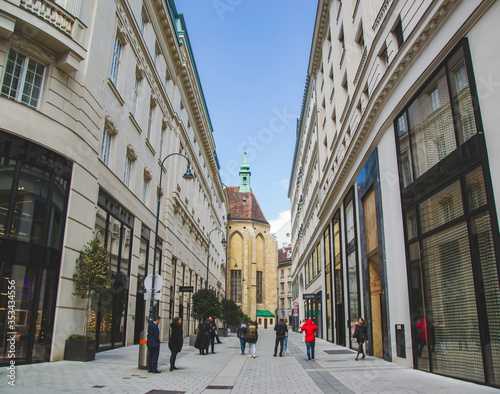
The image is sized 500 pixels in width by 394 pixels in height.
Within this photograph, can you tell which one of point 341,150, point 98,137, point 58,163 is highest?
point 341,150

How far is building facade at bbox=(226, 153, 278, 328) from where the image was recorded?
3243 inches

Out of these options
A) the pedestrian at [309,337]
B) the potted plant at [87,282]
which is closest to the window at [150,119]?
the potted plant at [87,282]

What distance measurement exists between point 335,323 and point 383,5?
753 inches

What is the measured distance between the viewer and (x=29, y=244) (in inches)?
460

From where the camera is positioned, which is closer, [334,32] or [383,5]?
[383,5]

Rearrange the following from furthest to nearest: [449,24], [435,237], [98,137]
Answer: [98,137]
[435,237]
[449,24]

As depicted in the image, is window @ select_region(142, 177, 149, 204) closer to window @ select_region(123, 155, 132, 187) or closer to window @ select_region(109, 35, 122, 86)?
window @ select_region(123, 155, 132, 187)

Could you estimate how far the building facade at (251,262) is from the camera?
82.4m

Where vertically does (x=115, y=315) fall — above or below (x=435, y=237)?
below

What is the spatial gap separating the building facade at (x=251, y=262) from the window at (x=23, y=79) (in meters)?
67.5

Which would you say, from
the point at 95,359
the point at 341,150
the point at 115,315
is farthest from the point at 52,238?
the point at 341,150

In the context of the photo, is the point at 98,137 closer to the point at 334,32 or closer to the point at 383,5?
the point at 383,5

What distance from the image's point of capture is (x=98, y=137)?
52.4 ft

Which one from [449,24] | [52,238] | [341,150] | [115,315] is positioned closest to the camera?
[449,24]
